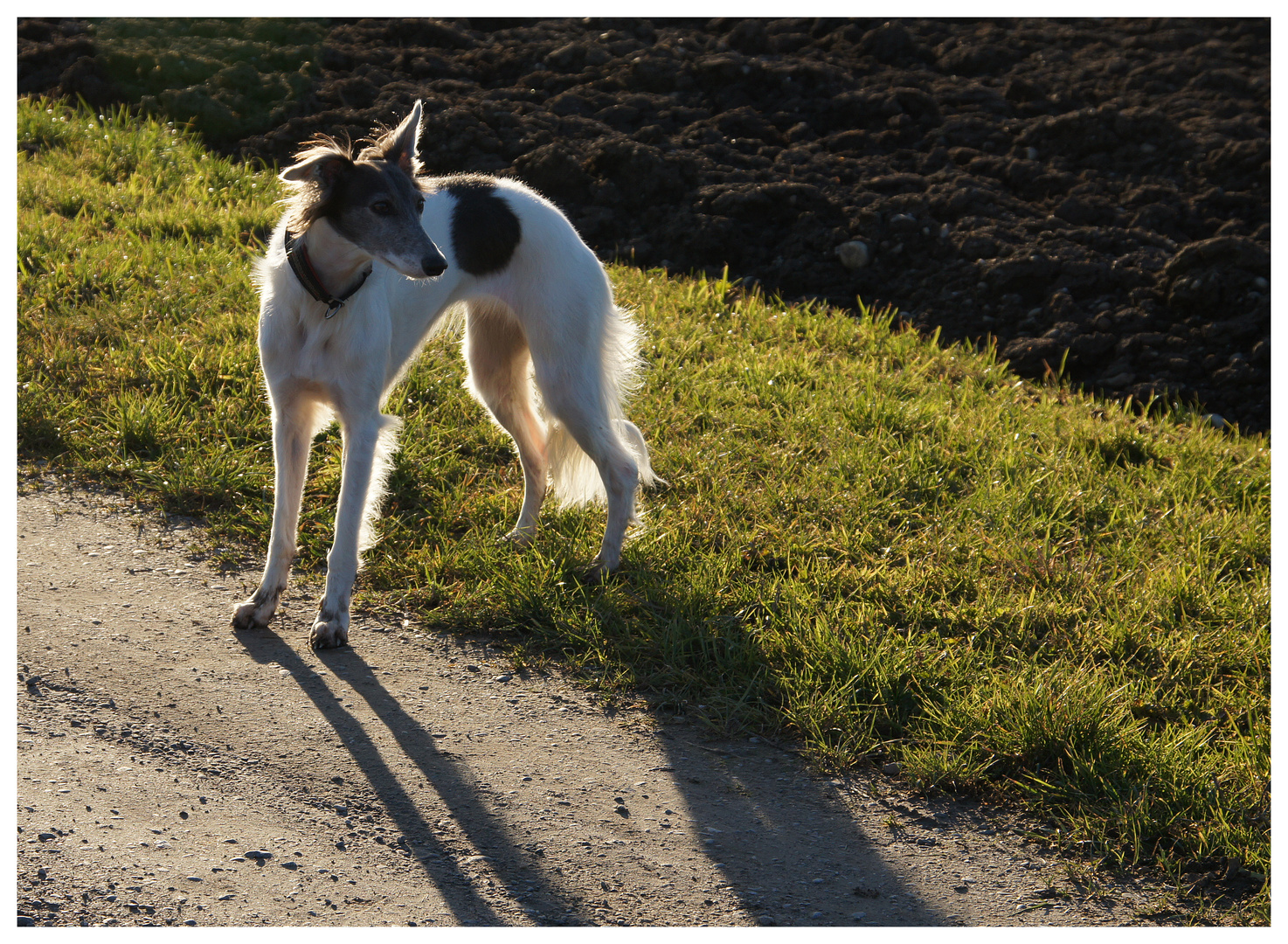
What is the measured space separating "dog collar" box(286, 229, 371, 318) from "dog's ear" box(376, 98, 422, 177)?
1.32 ft

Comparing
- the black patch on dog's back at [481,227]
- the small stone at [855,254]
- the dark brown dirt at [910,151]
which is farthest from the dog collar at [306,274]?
the small stone at [855,254]

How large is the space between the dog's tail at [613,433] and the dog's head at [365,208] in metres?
1.06

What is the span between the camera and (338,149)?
3449 mm

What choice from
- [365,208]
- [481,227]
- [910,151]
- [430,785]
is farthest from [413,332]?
[910,151]

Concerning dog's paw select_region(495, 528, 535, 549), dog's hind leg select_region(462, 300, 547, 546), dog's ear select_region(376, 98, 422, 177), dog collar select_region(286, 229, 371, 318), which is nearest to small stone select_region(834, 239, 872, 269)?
dog's hind leg select_region(462, 300, 547, 546)

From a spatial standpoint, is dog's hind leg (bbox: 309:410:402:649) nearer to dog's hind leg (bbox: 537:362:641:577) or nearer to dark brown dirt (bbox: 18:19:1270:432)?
dog's hind leg (bbox: 537:362:641:577)

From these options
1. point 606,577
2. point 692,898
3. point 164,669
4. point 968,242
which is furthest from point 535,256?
point 968,242

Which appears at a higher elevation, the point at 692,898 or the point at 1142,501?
the point at 1142,501

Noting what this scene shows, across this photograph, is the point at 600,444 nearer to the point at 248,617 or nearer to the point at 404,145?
the point at 404,145

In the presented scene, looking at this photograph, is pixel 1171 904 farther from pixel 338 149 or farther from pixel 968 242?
pixel 968 242

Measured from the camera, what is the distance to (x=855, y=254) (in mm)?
6906

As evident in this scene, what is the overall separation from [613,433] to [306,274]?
1330 millimetres

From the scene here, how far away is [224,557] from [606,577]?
1.44 meters

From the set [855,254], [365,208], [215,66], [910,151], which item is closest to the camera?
[365,208]
